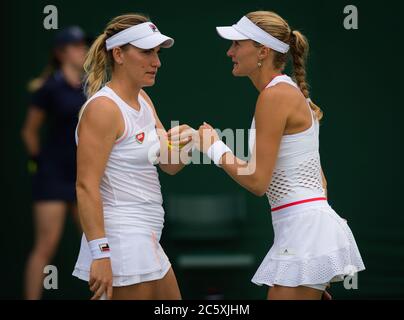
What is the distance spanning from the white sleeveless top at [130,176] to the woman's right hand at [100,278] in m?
0.20

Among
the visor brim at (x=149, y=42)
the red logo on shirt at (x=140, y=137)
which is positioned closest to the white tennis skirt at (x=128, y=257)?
the red logo on shirt at (x=140, y=137)

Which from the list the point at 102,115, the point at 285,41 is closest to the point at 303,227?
the point at 285,41

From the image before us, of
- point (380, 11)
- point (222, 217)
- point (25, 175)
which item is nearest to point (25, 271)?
point (25, 175)

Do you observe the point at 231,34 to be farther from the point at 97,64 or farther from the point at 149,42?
the point at 97,64

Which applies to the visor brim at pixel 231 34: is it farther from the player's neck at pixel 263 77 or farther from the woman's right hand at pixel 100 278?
the woman's right hand at pixel 100 278

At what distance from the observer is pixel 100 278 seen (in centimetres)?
379

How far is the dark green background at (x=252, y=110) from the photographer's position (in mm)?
6023

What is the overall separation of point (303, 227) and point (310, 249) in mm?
88

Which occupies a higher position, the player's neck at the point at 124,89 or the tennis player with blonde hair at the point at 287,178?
the player's neck at the point at 124,89

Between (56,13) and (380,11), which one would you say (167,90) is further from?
(380,11)

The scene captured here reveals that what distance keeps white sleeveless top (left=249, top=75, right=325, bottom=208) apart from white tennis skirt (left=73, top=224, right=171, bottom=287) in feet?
1.75

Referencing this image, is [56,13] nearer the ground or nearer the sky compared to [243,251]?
nearer the sky
